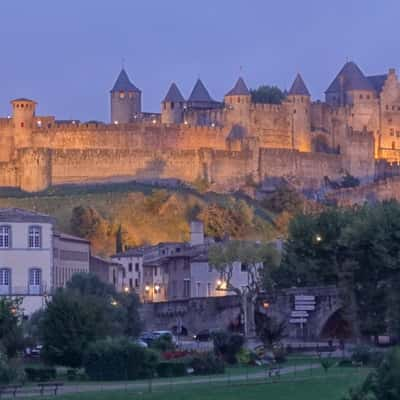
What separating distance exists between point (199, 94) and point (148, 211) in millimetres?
26823

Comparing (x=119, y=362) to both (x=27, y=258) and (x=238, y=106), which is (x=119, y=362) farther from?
(x=238, y=106)

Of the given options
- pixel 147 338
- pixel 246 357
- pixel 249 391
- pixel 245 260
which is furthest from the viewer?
pixel 245 260

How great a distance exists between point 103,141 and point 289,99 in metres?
18.0

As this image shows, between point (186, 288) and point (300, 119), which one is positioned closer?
point (186, 288)

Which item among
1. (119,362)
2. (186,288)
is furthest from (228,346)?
(186,288)

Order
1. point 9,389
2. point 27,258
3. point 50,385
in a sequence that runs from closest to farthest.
Answer: point 9,389, point 50,385, point 27,258

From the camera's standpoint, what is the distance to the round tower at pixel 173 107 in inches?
5103

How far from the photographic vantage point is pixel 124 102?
5089 inches

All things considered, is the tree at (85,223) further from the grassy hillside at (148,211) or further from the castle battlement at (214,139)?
the castle battlement at (214,139)

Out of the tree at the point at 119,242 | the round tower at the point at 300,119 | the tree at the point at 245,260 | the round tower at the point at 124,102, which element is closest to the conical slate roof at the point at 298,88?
the round tower at the point at 300,119

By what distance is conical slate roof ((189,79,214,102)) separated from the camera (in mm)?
134625

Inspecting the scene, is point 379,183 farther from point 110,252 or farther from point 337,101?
point 110,252

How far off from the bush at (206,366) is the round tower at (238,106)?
77775 mm

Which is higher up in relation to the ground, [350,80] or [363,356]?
[350,80]
